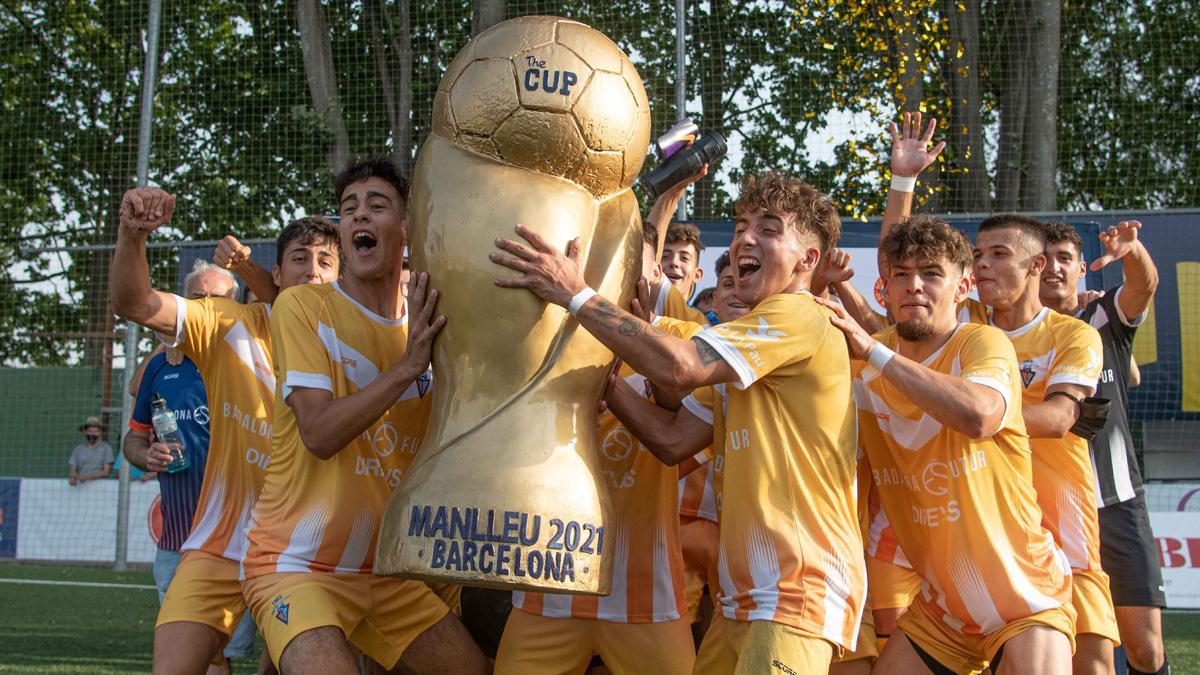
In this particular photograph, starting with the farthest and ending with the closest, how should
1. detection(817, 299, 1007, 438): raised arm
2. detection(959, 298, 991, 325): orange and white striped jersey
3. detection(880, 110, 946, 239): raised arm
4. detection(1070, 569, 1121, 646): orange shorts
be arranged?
detection(959, 298, 991, 325): orange and white striped jersey < detection(880, 110, 946, 239): raised arm < detection(1070, 569, 1121, 646): orange shorts < detection(817, 299, 1007, 438): raised arm

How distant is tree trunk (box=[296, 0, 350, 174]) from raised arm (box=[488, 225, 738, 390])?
30.0 ft

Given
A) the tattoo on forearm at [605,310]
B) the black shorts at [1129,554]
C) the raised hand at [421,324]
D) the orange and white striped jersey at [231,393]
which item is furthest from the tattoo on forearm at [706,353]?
the black shorts at [1129,554]

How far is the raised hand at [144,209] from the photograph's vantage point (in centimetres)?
397

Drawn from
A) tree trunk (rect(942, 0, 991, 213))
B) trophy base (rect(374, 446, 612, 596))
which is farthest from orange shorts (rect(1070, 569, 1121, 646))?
tree trunk (rect(942, 0, 991, 213))

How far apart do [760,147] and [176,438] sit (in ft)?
24.3

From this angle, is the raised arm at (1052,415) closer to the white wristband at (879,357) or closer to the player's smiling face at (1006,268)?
the player's smiling face at (1006,268)

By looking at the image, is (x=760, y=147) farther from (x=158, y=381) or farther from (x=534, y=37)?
(x=534, y=37)

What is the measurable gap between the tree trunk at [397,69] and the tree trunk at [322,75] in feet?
1.71

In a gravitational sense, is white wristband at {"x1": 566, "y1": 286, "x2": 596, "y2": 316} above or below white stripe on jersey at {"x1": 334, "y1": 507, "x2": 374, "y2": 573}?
above

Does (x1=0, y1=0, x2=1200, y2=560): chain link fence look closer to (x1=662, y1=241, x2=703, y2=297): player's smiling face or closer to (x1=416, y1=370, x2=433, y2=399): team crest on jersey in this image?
(x1=662, y1=241, x2=703, y2=297): player's smiling face

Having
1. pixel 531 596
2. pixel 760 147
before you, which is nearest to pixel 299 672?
pixel 531 596

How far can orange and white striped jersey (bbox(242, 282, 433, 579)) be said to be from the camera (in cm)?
382

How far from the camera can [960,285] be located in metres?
4.14

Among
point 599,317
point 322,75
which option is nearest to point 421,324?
point 599,317
